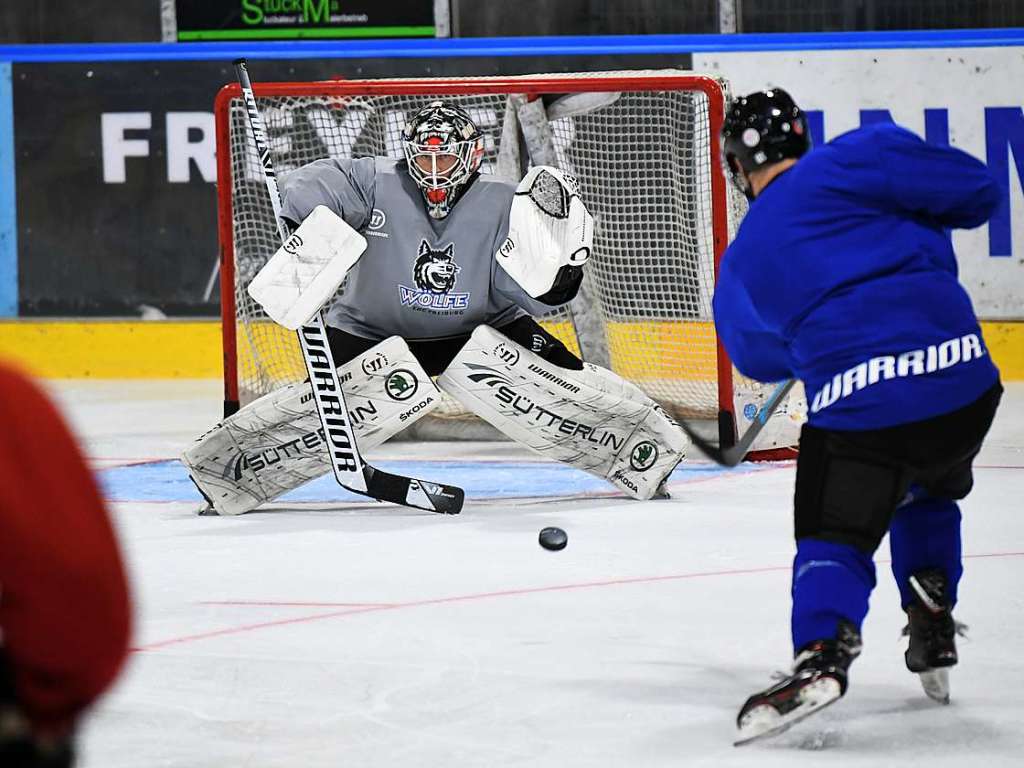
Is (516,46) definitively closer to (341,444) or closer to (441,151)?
(441,151)

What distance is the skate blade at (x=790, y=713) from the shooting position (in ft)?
7.77

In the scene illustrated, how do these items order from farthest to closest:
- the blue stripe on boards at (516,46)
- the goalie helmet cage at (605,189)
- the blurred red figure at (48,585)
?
the blue stripe on boards at (516,46) < the goalie helmet cage at (605,189) < the blurred red figure at (48,585)

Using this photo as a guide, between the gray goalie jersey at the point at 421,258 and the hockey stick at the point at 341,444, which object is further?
the gray goalie jersey at the point at 421,258

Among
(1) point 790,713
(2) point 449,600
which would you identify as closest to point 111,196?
(2) point 449,600

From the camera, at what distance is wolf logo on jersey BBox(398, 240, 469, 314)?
469 centimetres

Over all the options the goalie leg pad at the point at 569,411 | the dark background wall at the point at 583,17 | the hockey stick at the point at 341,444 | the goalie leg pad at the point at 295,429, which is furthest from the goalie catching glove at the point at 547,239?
the dark background wall at the point at 583,17

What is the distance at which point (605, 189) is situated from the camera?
6348 mm

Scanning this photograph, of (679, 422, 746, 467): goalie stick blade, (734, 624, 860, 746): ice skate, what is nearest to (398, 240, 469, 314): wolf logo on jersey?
(679, 422, 746, 467): goalie stick blade

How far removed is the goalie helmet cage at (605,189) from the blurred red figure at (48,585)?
4448mm

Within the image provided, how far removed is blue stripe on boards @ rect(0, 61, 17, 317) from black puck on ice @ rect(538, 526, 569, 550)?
4.33 m

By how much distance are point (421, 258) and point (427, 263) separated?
0.02 meters

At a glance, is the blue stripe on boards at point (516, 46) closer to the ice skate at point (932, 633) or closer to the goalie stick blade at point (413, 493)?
the goalie stick blade at point (413, 493)

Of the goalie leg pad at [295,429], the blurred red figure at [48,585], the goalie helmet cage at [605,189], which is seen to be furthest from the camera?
the goalie helmet cage at [605,189]

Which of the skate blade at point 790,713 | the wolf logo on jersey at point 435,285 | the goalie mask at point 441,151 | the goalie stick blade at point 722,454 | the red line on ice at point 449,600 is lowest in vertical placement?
the red line on ice at point 449,600
